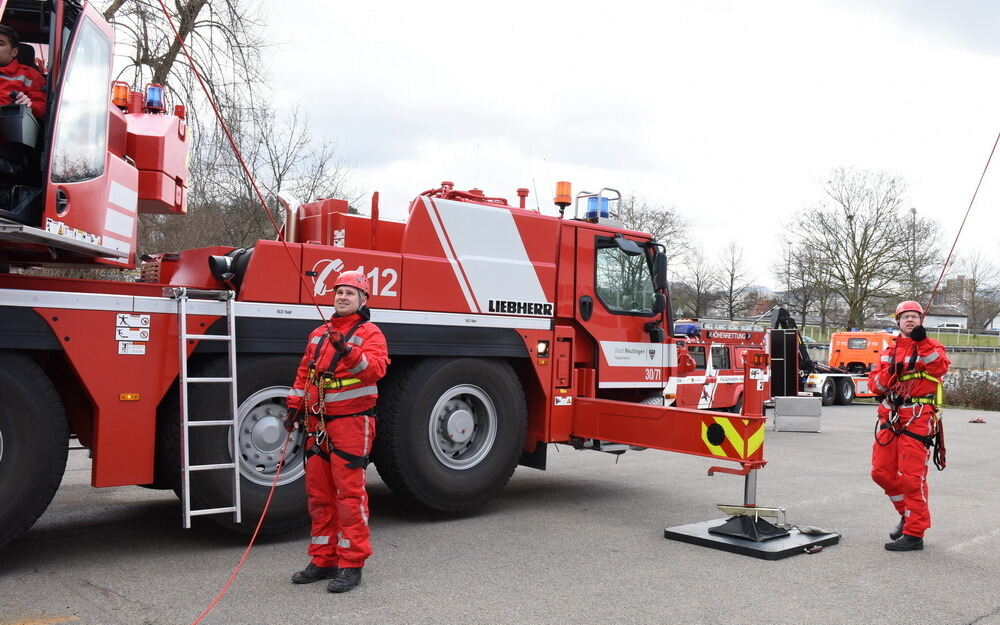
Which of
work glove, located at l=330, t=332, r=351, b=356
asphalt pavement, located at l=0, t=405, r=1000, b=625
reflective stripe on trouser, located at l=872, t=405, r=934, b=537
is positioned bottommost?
asphalt pavement, located at l=0, t=405, r=1000, b=625

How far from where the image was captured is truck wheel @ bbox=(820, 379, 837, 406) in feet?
82.6

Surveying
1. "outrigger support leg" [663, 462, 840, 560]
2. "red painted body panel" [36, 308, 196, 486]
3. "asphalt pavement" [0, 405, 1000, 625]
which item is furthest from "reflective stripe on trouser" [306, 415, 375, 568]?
"outrigger support leg" [663, 462, 840, 560]

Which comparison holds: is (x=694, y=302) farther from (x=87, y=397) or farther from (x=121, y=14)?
(x=87, y=397)

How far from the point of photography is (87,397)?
565 cm

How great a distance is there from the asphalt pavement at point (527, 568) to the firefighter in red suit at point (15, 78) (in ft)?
9.52

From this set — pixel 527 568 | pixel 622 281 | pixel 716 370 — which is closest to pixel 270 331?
pixel 527 568

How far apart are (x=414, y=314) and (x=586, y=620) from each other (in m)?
3.02

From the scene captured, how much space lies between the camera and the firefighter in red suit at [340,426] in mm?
5184

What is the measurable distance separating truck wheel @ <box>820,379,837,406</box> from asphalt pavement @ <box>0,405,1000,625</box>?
16.7 m

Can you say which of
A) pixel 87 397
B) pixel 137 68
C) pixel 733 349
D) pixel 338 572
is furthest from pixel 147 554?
pixel 733 349

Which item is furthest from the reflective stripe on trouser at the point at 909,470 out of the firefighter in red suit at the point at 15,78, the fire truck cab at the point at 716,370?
the fire truck cab at the point at 716,370

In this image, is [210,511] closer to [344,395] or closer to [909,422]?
[344,395]

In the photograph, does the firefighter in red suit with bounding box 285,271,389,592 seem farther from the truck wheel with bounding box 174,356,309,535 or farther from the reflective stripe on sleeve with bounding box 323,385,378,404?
the truck wheel with bounding box 174,356,309,535

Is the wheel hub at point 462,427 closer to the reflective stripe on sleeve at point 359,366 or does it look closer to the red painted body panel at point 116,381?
the reflective stripe on sleeve at point 359,366
